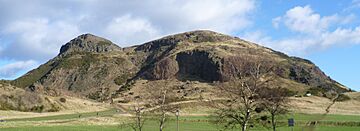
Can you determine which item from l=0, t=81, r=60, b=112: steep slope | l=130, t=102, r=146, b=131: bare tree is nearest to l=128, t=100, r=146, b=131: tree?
l=130, t=102, r=146, b=131: bare tree

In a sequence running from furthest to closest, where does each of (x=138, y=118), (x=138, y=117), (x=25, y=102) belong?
(x=25, y=102) → (x=138, y=118) → (x=138, y=117)

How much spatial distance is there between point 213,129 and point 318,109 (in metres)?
46.6

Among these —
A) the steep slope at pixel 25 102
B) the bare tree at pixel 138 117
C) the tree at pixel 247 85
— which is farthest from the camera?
the steep slope at pixel 25 102

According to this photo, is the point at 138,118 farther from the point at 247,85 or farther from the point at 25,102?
the point at 25,102

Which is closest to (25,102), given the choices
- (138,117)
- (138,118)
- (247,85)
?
(138,118)

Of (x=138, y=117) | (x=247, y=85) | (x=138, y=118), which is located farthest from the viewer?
(x=138, y=118)

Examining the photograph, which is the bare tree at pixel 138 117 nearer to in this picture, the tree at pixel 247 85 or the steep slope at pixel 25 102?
the tree at pixel 247 85

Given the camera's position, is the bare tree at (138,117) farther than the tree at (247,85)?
Yes

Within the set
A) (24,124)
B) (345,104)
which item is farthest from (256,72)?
(345,104)

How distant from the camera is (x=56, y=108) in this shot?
128 m

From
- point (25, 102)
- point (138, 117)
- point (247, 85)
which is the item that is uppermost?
point (25, 102)

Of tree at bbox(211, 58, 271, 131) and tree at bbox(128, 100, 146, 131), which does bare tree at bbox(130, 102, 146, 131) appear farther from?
tree at bbox(211, 58, 271, 131)

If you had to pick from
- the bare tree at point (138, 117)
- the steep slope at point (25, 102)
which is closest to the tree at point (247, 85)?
the bare tree at point (138, 117)

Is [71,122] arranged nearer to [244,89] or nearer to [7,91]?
[244,89]
